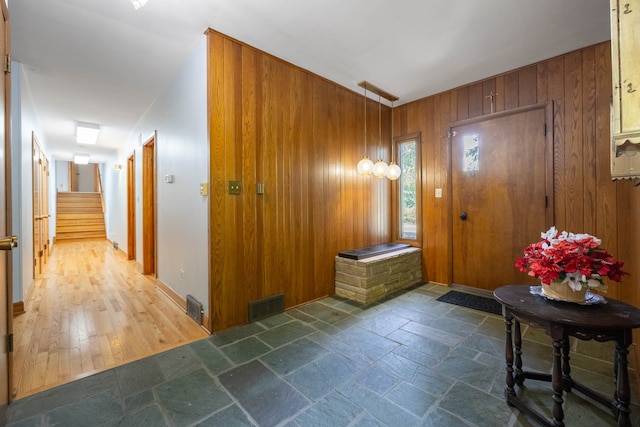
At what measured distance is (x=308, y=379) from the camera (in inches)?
69.3

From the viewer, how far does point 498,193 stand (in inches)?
Answer: 128

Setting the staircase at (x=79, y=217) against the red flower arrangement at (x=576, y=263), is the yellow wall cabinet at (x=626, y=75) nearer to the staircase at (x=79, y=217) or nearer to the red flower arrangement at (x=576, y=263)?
the red flower arrangement at (x=576, y=263)

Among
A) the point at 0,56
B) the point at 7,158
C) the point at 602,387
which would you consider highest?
the point at 0,56

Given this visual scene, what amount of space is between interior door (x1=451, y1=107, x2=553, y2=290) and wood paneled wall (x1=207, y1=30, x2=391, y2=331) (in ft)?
4.14

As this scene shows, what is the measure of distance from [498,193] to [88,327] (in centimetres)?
451

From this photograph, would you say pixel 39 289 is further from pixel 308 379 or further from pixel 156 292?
pixel 308 379

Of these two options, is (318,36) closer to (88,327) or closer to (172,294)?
(172,294)

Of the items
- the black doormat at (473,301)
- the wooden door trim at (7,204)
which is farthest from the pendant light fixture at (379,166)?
the wooden door trim at (7,204)

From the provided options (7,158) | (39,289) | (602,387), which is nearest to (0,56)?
(7,158)

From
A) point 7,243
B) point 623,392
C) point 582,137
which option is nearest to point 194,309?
point 7,243

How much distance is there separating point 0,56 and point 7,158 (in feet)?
1.70

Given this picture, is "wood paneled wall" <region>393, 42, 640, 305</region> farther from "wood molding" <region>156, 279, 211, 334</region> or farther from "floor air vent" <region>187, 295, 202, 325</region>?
"floor air vent" <region>187, 295, 202, 325</region>

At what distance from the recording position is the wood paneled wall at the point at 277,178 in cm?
245

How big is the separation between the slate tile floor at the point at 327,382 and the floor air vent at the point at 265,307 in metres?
0.12
